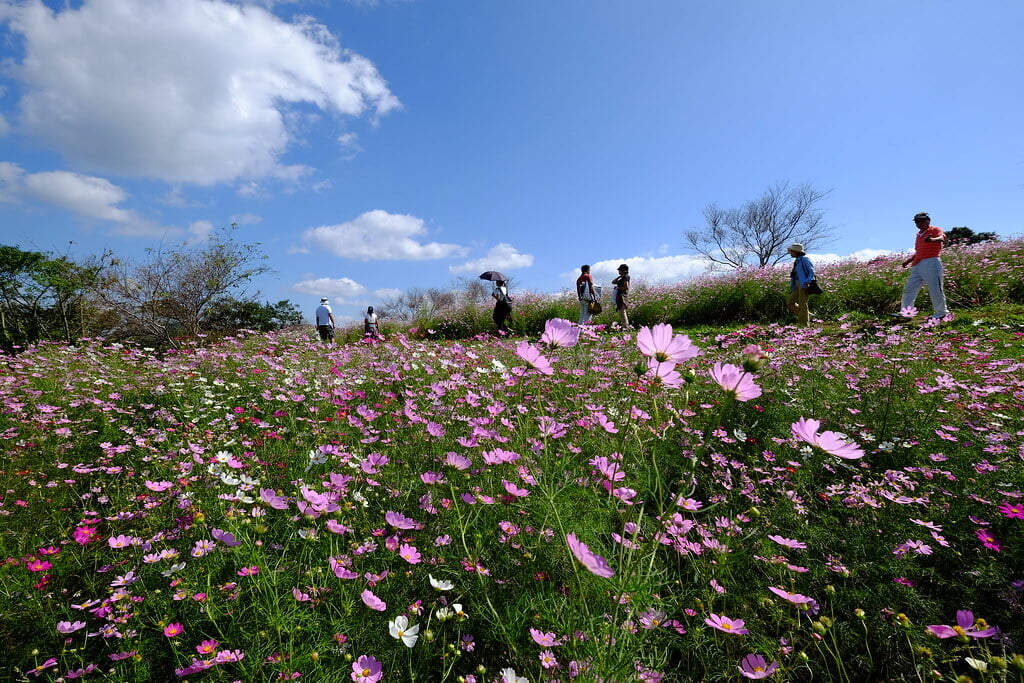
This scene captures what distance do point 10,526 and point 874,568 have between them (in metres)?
3.35

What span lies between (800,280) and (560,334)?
6740 mm

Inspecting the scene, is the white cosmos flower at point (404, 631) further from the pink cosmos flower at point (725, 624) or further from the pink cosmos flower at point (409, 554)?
the pink cosmos flower at point (725, 624)

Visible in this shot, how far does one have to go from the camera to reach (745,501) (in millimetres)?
1876

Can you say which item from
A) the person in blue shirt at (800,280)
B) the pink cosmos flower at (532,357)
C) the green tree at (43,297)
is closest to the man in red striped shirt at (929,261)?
the person in blue shirt at (800,280)

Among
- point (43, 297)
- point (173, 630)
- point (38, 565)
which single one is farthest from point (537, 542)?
point (43, 297)

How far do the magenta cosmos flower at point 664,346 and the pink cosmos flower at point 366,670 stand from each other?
924 mm

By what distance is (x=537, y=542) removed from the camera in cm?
134

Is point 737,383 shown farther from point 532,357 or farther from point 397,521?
point 397,521

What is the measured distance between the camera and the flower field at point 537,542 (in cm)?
102

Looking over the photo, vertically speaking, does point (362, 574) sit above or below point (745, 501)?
above

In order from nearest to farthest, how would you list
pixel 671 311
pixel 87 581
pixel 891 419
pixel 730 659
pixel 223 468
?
pixel 730 659 < pixel 87 581 < pixel 223 468 < pixel 891 419 < pixel 671 311

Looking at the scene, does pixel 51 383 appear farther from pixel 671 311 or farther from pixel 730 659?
pixel 671 311

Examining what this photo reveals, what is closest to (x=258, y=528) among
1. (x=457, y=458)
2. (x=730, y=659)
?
(x=457, y=458)

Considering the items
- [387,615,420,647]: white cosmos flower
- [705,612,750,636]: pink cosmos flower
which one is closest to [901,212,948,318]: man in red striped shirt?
[705,612,750,636]: pink cosmos flower
